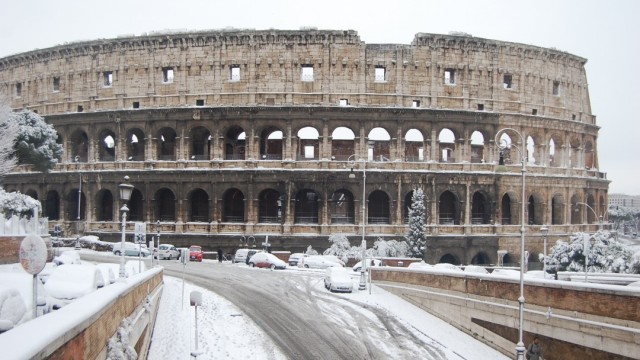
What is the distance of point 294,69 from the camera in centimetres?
4509

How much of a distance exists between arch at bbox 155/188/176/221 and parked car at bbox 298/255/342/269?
1476 cm

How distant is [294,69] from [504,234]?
2158cm

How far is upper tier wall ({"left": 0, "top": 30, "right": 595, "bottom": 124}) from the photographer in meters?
45.0

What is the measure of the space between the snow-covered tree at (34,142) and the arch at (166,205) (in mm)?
9624

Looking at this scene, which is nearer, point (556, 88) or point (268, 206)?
point (268, 206)

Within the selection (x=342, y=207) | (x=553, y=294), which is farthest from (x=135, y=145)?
(x=553, y=294)

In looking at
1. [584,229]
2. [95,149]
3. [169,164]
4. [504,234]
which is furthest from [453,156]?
[95,149]

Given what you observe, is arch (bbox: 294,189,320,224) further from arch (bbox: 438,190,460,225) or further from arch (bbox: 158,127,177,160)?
arch (bbox: 158,127,177,160)

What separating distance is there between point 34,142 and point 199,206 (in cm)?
1363

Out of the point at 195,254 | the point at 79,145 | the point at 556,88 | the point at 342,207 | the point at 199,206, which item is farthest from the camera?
the point at 79,145

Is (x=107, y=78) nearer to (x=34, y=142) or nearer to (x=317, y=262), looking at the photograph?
(x=34, y=142)

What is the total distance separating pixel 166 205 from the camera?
49031 millimetres

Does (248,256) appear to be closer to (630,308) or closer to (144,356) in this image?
(144,356)

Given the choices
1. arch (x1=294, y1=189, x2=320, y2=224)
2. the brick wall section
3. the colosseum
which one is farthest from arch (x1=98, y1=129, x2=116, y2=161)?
the brick wall section
